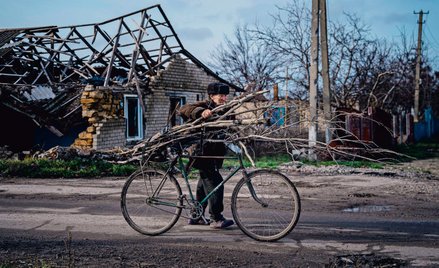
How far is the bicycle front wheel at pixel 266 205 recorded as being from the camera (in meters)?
4.82

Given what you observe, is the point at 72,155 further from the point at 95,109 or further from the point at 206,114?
the point at 206,114

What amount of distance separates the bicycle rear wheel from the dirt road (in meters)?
0.16

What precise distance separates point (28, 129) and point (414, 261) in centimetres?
1453

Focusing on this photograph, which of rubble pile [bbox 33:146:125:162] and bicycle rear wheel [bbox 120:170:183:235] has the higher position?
rubble pile [bbox 33:146:125:162]

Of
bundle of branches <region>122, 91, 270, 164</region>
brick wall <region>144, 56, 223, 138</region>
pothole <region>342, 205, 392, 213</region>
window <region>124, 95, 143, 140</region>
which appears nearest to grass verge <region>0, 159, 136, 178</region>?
window <region>124, 95, 143, 140</region>

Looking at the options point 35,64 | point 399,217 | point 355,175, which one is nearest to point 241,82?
point 35,64

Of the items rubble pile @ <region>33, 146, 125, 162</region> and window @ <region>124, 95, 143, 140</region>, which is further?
window @ <region>124, 95, 143, 140</region>

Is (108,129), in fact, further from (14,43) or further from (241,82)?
(241,82)

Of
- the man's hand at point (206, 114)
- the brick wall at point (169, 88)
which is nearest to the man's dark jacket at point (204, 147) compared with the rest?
the man's hand at point (206, 114)

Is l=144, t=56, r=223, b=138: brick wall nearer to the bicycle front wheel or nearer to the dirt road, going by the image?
the dirt road

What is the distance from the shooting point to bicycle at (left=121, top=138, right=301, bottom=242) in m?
4.86

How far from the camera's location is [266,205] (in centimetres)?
512

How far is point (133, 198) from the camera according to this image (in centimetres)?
541

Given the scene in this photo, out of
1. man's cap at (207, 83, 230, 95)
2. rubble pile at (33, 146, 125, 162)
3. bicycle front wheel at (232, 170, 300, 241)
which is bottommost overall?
bicycle front wheel at (232, 170, 300, 241)
